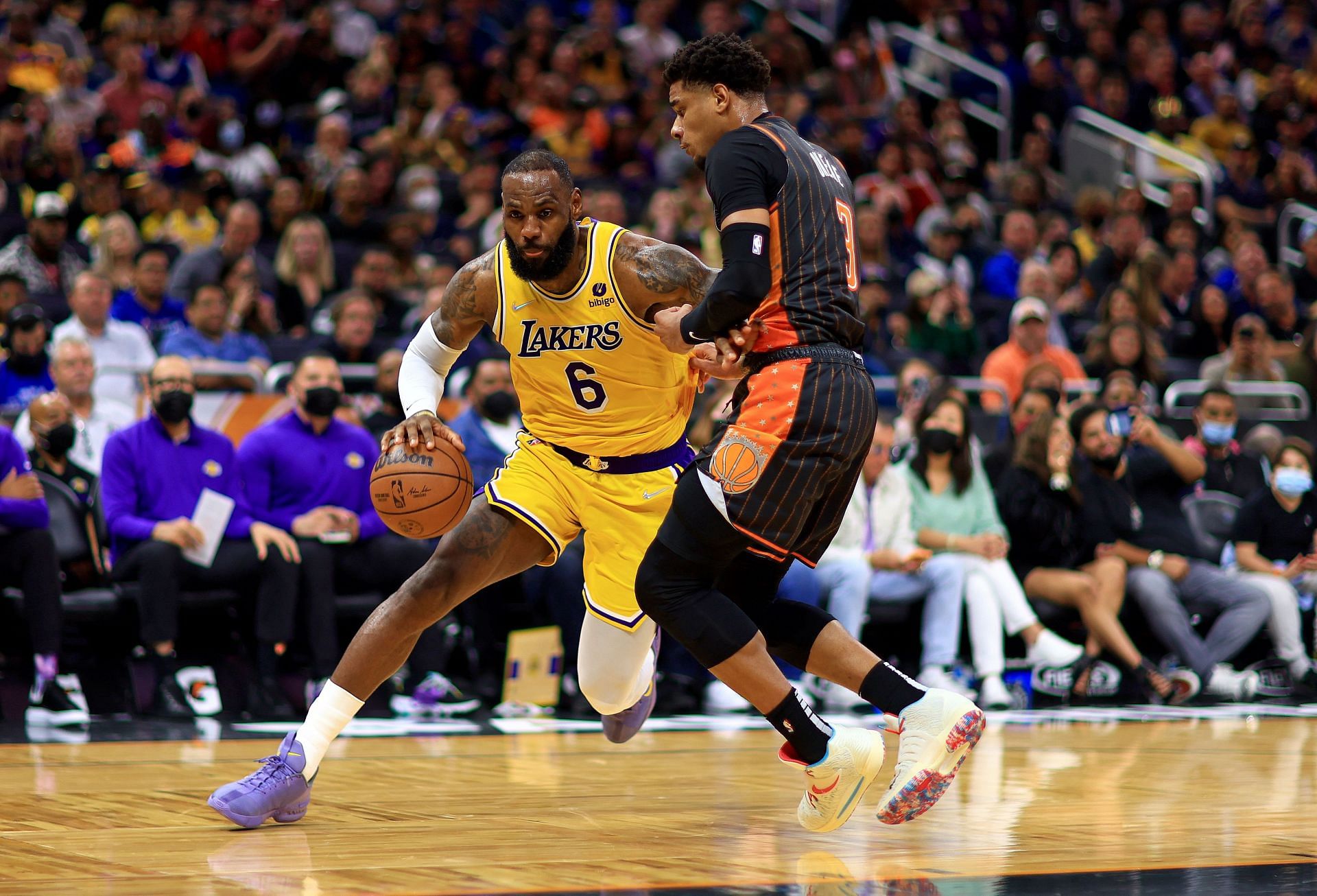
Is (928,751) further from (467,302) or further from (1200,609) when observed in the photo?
(1200,609)

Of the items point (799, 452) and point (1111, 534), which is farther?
point (1111, 534)

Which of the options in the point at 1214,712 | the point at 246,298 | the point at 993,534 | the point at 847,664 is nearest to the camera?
the point at 847,664

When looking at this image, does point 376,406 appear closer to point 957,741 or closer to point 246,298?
point 246,298

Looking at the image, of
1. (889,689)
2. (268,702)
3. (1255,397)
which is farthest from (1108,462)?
(889,689)

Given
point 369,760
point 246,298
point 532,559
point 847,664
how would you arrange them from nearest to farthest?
point 847,664
point 532,559
point 369,760
point 246,298

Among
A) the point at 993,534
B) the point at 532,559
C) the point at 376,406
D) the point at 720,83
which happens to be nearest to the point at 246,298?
the point at 376,406

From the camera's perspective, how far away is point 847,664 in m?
4.04

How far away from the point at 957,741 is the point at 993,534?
4.36 meters

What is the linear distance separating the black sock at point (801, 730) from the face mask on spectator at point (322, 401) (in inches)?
163

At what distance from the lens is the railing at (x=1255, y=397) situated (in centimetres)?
989

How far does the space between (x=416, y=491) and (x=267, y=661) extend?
3187 mm

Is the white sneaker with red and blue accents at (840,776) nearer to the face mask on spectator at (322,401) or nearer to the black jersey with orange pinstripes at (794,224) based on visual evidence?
the black jersey with orange pinstripes at (794,224)

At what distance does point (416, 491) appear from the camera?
436 centimetres

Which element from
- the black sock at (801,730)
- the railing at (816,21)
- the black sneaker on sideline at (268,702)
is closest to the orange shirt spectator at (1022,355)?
the black sneaker on sideline at (268,702)
